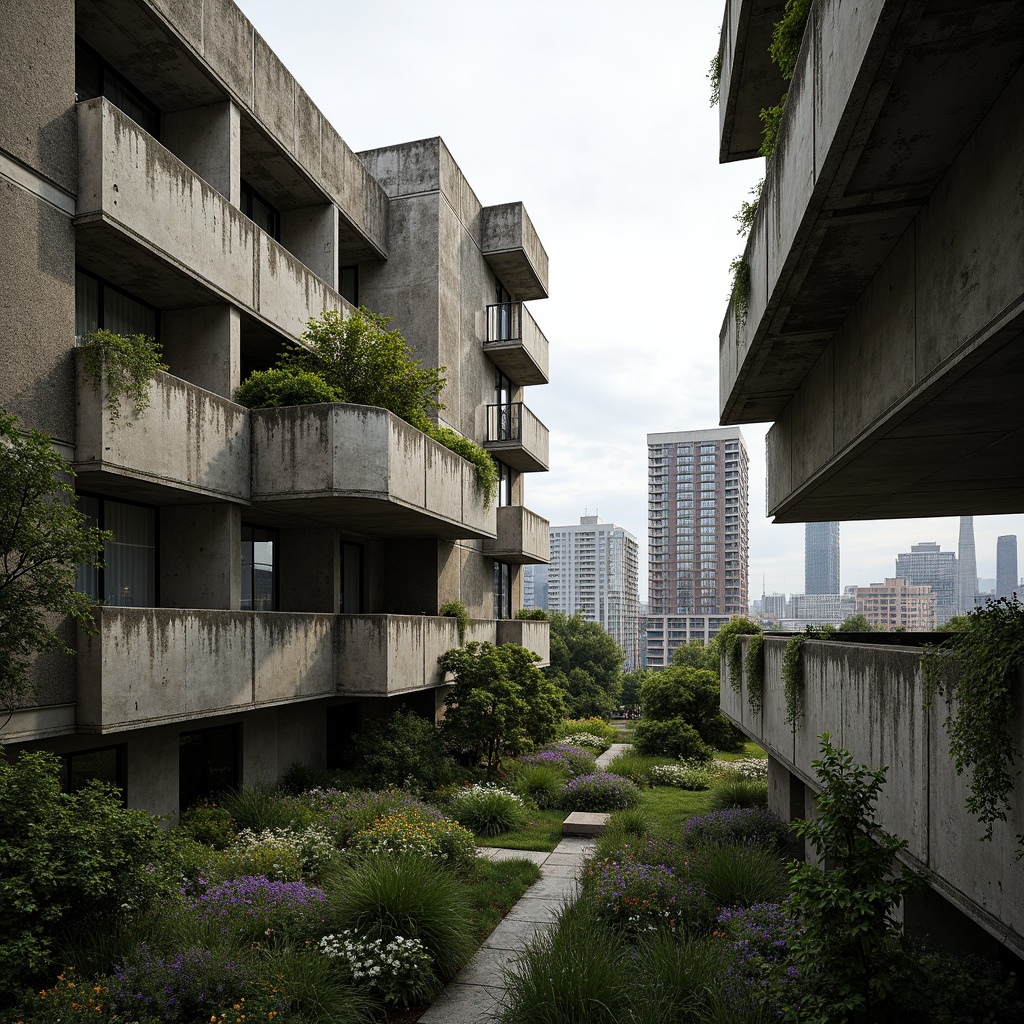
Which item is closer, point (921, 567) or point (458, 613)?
point (458, 613)

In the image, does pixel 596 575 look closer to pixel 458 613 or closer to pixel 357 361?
pixel 458 613

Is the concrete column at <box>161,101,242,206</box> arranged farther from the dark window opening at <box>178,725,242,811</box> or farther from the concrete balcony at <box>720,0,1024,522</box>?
the dark window opening at <box>178,725,242,811</box>

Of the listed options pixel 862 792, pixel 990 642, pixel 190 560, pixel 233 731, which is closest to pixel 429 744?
pixel 233 731

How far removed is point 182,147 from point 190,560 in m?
7.52

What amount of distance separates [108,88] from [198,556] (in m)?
7.94

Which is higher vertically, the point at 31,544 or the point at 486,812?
the point at 31,544

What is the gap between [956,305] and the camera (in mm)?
5395

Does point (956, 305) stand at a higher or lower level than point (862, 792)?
higher

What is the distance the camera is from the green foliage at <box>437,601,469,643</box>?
2044 centimetres

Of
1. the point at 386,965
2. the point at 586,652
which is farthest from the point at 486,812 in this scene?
the point at 586,652

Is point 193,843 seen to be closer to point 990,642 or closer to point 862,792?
point 862,792

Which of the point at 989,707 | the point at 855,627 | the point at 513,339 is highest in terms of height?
the point at 513,339

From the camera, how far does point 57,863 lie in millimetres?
7273

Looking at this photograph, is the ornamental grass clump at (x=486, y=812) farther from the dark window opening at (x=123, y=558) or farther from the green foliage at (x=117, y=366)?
the green foliage at (x=117, y=366)
